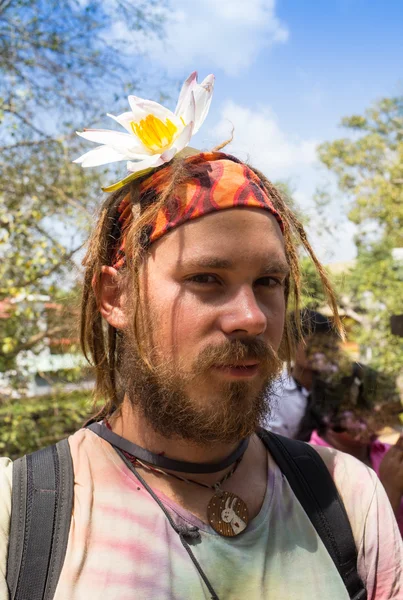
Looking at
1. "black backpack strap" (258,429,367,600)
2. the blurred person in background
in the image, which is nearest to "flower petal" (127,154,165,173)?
"black backpack strap" (258,429,367,600)

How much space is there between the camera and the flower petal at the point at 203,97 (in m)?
1.40

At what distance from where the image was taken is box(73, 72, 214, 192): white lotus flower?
1394 mm

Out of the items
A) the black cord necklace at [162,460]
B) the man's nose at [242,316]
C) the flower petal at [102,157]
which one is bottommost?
the black cord necklace at [162,460]

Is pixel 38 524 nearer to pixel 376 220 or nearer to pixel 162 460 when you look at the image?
pixel 162 460

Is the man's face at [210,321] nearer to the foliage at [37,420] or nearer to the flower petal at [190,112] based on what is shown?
the flower petal at [190,112]

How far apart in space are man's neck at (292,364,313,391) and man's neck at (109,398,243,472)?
5.32 feet

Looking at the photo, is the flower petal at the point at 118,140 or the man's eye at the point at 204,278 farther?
the flower petal at the point at 118,140

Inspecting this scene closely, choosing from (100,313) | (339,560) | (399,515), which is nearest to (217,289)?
(100,313)

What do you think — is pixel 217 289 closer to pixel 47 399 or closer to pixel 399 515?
pixel 399 515

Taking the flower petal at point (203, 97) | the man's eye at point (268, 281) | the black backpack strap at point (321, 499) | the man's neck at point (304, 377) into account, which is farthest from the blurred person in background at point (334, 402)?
the flower petal at point (203, 97)

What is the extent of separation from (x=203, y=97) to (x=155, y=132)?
→ 0.14 metres

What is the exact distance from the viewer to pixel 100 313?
1562mm

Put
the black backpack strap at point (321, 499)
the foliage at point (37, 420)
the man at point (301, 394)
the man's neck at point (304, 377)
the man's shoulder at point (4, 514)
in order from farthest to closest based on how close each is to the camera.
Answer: the foliage at point (37, 420) < the man's neck at point (304, 377) < the man at point (301, 394) < the black backpack strap at point (321, 499) < the man's shoulder at point (4, 514)

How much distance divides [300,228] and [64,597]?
1061 millimetres
